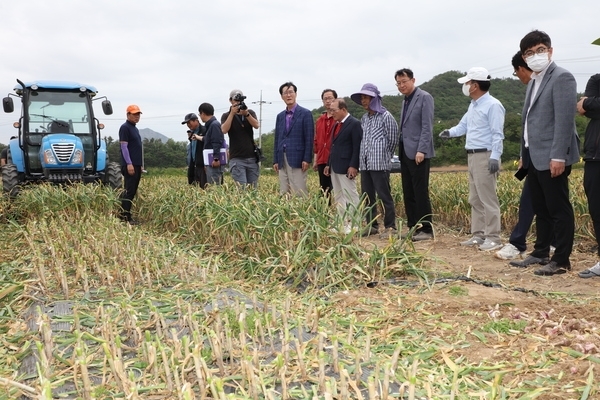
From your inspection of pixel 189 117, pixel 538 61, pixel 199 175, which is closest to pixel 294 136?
pixel 199 175

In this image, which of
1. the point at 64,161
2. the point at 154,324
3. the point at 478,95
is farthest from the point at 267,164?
the point at 154,324

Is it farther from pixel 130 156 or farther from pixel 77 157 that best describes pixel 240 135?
pixel 77 157

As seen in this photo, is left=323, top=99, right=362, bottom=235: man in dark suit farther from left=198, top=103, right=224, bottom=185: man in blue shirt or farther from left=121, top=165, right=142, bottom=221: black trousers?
left=121, top=165, right=142, bottom=221: black trousers

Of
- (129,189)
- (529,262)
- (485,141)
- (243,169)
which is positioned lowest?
(529,262)

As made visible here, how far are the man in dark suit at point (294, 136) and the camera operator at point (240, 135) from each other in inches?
17.1

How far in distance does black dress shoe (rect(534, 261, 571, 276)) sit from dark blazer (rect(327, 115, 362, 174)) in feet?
8.09

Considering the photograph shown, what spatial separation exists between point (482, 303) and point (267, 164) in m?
34.8

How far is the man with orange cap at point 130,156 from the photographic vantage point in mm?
7215

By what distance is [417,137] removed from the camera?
562 centimetres

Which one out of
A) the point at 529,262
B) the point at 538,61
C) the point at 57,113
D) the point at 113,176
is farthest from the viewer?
the point at 113,176

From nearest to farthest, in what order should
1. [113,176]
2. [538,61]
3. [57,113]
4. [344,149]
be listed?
[538,61] → [344,149] → [57,113] → [113,176]

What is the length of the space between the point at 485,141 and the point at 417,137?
73 cm

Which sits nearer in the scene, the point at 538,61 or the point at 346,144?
the point at 538,61

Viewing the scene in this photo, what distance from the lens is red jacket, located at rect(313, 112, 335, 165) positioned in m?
6.53
